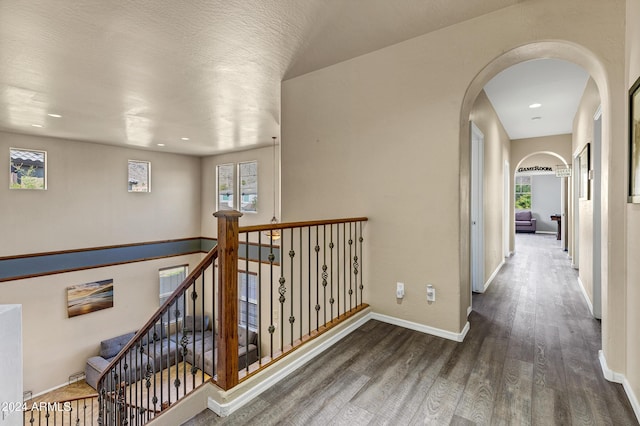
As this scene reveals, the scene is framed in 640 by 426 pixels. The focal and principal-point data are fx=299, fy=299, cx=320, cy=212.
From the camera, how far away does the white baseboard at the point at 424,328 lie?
2.57 meters

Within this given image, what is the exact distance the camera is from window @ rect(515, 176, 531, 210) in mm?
12484

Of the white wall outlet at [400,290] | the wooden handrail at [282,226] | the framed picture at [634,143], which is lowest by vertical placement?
the white wall outlet at [400,290]

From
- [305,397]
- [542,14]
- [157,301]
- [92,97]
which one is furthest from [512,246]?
[157,301]

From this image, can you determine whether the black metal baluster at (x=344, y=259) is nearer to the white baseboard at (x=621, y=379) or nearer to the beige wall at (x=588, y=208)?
the white baseboard at (x=621, y=379)

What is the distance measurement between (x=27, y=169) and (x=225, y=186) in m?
4.32

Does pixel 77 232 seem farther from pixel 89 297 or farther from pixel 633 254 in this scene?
pixel 633 254

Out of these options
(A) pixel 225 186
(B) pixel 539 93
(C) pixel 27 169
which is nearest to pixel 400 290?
(B) pixel 539 93

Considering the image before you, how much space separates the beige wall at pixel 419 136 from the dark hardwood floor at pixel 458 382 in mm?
408

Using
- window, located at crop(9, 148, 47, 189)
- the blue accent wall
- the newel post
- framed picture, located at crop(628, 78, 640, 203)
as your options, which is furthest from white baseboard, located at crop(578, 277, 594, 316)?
A: window, located at crop(9, 148, 47, 189)

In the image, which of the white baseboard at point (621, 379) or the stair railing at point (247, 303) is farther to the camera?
the stair railing at point (247, 303)

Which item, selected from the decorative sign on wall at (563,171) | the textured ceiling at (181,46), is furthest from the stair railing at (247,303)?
the decorative sign on wall at (563,171)

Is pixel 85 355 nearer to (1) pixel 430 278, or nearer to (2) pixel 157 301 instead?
(2) pixel 157 301

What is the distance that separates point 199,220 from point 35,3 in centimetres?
794

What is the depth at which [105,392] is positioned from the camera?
310 cm
